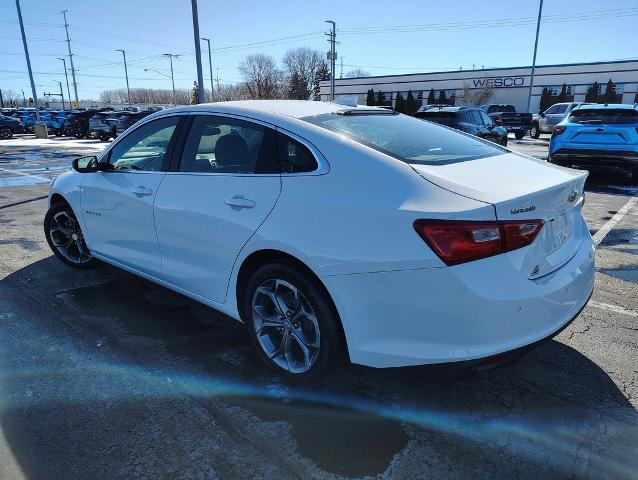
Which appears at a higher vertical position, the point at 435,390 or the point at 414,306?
the point at 414,306

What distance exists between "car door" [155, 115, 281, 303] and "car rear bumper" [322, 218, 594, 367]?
0.71 m

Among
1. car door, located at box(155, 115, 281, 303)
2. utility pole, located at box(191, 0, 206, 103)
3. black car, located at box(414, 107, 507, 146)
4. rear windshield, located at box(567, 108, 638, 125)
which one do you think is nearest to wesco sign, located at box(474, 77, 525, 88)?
utility pole, located at box(191, 0, 206, 103)

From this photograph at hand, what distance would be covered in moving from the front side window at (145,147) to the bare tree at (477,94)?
59311 millimetres

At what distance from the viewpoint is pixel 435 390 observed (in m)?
2.82

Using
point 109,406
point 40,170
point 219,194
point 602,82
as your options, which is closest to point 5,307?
point 109,406

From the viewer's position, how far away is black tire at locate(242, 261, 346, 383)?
252cm

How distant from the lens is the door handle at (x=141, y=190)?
3.50 meters

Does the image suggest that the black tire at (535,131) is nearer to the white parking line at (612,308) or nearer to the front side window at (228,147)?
the white parking line at (612,308)

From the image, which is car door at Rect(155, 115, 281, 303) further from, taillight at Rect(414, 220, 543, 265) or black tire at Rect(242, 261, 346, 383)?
taillight at Rect(414, 220, 543, 265)

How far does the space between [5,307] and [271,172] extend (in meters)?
2.80

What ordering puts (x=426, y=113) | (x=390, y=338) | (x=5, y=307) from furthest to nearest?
(x=426, y=113), (x=5, y=307), (x=390, y=338)

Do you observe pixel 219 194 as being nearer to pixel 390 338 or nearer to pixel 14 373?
pixel 390 338

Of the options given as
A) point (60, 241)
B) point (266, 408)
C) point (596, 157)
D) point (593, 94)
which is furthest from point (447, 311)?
point (593, 94)

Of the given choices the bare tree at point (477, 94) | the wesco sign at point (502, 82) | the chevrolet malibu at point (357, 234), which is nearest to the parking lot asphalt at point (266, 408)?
the chevrolet malibu at point (357, 234)
